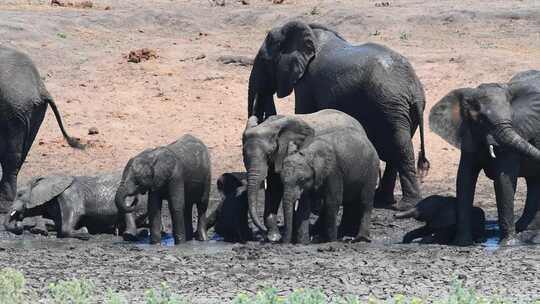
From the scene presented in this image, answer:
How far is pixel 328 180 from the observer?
516 inches

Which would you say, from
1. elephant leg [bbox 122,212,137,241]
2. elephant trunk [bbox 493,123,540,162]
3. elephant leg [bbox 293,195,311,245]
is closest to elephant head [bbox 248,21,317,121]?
elephant leg [bbox 122,212,137,241]

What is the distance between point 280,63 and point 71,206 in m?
2.88

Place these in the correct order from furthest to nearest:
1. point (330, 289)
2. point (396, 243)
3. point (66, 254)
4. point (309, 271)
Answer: point (396, 243) → point (66, 254) → point (309, 271) → point (330, 289)

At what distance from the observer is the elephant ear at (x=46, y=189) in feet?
47.2

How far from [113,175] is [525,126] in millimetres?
4093

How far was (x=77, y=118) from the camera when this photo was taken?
64.9ft

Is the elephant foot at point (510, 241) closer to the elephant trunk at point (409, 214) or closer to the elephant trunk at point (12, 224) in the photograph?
the elephant trunk at point (409, 214)

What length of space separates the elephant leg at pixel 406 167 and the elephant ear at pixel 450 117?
5.47 ft

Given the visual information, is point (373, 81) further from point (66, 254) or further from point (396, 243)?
point (66, 254)

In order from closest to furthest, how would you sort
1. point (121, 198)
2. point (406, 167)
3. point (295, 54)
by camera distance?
1. point (121, 198)
2. point (406, 167)
3. point (295, 54)

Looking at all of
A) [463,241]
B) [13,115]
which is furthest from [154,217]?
[13,115]

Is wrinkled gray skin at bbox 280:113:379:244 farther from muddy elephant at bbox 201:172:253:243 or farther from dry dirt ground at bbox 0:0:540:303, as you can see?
muddy elephant at bbox 201:172:253:243

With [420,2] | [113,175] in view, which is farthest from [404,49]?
[113,175]

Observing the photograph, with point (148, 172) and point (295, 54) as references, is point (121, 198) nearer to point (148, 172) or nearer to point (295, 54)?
point (148, 172)
